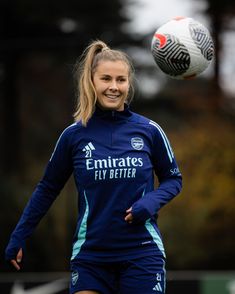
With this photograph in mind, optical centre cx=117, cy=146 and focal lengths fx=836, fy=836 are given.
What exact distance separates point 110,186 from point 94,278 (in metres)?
0.41

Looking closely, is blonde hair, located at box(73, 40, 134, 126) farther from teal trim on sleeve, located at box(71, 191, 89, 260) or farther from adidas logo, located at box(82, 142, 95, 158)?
teal trim on sleeve, located at box(71, 191, 89, 260)

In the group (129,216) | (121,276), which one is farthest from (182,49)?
(121,276)

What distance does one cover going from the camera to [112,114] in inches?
152

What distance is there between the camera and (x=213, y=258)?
10781 mm

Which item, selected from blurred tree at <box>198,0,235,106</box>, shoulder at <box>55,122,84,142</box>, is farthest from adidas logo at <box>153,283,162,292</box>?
blurred tree at <box>198,0,235,106</box>

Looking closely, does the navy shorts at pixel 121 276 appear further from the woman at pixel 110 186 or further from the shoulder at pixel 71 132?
the shoulder at pixel 71 132

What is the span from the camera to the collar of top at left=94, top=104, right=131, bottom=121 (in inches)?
152

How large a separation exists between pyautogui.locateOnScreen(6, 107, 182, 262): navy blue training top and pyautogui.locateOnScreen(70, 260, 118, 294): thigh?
0.04 m

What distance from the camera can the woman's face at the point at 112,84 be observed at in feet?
12.5

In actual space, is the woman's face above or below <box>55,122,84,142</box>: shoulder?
above

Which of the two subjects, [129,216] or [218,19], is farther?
[218,19]

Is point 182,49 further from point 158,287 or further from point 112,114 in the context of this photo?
point 158,287

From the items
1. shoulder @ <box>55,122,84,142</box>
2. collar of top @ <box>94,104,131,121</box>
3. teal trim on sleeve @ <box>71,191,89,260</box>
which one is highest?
collar of top @ <box>94,104,131,121</box>

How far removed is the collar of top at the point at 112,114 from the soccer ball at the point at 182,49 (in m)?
0.57
